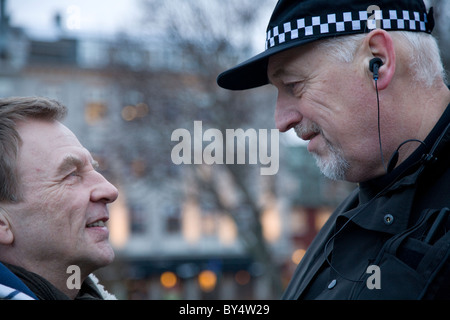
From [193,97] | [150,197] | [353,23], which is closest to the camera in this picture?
[353,23]

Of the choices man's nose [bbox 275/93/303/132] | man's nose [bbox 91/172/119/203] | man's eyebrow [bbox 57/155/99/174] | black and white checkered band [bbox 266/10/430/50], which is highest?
black and white checkered band [bbox 266/10/430/50]

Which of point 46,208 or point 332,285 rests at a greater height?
point 46,208

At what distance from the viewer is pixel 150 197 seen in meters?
24.6

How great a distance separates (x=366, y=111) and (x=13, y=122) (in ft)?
4.75

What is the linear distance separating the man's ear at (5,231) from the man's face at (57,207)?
0.02m

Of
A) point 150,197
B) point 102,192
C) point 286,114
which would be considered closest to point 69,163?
point 102,192

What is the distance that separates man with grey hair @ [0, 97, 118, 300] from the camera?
87.7 inches

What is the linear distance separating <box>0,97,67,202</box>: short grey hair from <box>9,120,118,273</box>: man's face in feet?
0.10

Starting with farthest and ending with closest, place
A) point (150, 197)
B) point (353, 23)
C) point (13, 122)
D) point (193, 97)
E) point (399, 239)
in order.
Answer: point (150, 197), point (193, 97), point (13, 122), point (353, 23), point (399, 239)

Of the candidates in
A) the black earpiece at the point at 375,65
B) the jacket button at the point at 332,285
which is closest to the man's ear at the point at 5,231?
the jacket button at the point at 332,285

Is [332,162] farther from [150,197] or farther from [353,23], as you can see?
[150,197]

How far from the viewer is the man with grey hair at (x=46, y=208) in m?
2.23

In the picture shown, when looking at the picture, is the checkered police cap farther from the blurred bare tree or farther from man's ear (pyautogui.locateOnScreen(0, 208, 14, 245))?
the blurred bare tree

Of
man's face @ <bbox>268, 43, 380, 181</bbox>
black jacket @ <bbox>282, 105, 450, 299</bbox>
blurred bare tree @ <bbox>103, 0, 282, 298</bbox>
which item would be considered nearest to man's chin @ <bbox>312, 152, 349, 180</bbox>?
man's face @ <bbox>268, 43, 380, 181</bbox>
